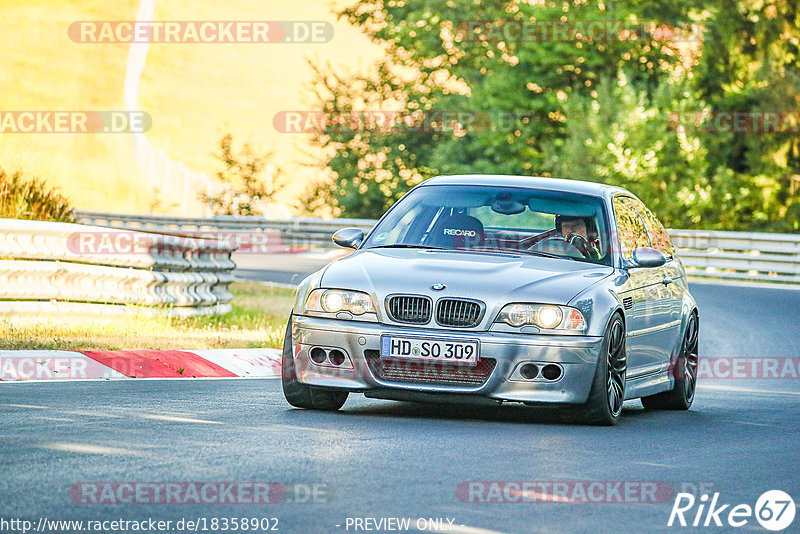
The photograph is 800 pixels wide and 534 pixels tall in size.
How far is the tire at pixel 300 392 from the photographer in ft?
30.4

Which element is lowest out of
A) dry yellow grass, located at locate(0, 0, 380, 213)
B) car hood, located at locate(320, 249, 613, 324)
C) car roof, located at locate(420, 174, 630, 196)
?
car hood, located at locate(320, 249, 613, 324)

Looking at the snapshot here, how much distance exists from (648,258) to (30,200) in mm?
9664

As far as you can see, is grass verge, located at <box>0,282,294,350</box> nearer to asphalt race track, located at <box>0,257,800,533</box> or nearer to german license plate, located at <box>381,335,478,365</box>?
asphalt race track, located at <box>0,257,800,533</box>

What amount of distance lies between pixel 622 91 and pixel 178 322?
91.8 ft

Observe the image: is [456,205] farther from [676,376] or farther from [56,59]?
[56,59]

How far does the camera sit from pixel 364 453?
747cm

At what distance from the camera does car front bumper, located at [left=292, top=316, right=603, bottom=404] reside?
8.78 meters

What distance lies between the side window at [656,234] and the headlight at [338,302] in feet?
10.6

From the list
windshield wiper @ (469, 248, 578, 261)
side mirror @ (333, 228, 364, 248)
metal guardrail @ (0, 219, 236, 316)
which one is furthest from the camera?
metal guardrail @ (0, 219, 236, 316)

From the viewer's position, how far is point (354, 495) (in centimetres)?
629

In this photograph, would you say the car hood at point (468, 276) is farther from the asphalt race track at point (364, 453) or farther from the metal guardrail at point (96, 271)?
the metal guardrail at point (96, 271)

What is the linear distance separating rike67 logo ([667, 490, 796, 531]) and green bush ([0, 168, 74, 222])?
11384 millimetres

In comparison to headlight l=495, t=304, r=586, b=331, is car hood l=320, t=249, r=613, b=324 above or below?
above

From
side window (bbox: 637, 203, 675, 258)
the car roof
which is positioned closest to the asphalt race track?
side window (bbox: 637, 203, 675, 258)
